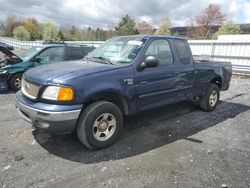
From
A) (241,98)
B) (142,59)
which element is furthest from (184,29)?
(142,59)

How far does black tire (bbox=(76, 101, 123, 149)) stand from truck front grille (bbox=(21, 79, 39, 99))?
0.79m

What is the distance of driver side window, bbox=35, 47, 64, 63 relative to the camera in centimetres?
795

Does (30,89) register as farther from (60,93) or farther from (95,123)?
(95,123)

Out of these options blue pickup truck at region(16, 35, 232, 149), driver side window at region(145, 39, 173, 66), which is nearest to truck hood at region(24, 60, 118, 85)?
blue pickup truck at region(16, 35, 232, 149)

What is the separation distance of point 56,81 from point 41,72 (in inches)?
23.8

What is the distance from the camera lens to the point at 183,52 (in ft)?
16.8

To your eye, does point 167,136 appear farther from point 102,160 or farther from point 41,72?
point 41,72

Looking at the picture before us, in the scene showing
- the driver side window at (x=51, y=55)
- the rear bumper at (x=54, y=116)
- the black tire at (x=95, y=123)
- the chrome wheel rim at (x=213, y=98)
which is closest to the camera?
the rear bumper at (x=54, y=116)

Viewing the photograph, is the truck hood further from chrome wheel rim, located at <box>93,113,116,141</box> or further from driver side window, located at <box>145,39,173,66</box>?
driver side window, located at <box>145,39,173,66</box>

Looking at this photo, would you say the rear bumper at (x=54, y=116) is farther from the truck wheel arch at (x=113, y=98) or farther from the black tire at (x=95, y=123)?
the truck wheel arch at (x=113, y=98)

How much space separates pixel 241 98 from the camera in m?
7.68

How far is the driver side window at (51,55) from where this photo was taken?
795cm

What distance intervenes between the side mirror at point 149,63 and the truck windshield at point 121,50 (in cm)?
21

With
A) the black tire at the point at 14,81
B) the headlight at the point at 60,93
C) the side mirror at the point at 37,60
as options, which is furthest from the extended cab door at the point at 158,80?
the black tire at the point at 14,81
